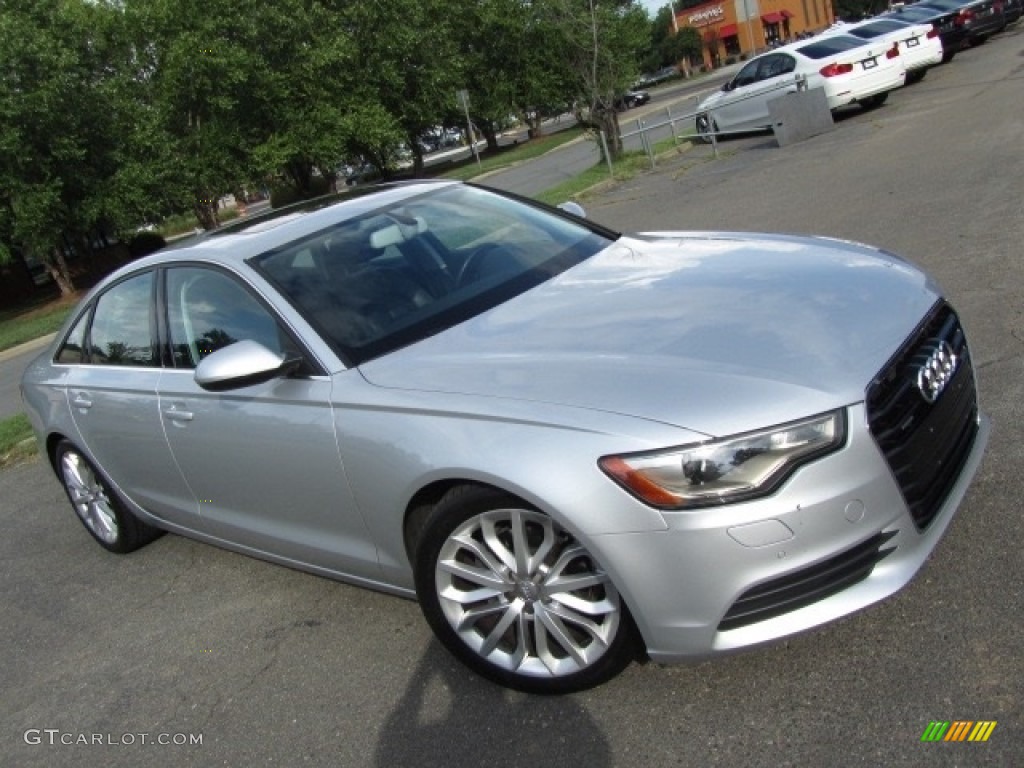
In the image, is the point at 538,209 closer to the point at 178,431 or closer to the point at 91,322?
the point at 178,431

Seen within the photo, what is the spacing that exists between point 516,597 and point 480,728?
42 cm

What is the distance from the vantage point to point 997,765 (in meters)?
2.33

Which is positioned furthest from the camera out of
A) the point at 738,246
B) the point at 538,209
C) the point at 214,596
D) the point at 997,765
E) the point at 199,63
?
the point at 199,63

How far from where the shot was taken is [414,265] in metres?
3.84

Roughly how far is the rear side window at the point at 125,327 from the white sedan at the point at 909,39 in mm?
16779

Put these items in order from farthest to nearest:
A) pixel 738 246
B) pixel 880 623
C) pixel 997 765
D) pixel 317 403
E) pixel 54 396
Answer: pixel 54 396
pixel 738 246
pixel 317 403
pixel 880 623
pixel 997 765

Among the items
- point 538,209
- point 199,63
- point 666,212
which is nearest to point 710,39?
point 199,63

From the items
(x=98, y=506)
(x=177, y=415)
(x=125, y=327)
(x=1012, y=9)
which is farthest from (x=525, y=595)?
(x=1012, y=9)

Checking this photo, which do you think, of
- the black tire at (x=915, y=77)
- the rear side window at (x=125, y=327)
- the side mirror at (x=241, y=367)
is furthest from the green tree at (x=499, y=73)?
the side mirror at (x=241, y=367)

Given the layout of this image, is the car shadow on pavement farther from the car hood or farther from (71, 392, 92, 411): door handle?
(71, 392, 92, 411): door handle

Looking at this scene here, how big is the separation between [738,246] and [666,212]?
8.91 metres

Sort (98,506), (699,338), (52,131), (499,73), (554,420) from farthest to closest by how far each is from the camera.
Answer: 1. (499,73)
2. (52,131)
3. (98,506)
4. (699,338)
5. (554,420)

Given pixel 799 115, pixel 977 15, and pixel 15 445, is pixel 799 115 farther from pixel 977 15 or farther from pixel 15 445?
pixel 15 445

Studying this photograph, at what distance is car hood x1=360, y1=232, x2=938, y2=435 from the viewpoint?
2.60 m
